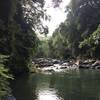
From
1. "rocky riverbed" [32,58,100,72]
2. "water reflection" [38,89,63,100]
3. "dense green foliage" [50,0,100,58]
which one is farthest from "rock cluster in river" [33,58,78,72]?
"water reflection" [38,89,63,100]

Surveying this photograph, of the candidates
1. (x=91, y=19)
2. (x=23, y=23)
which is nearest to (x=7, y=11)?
(x=23, y=23)

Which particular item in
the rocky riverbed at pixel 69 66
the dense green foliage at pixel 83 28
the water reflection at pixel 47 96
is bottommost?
the water reflection at pixel 47 96

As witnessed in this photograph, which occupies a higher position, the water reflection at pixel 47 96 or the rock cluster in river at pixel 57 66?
the rock cluster in river at pixel 57 66

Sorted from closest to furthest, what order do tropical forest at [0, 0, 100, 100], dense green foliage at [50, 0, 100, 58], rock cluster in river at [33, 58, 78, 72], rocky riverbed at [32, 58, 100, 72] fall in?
tropical forest at [0, 0, 100, 100], rocky riverbed at [32, 58, 100, 72], rock cluster in river at [33, 58, 78, 72], dense green foliage at [50, 0, 100, 58]

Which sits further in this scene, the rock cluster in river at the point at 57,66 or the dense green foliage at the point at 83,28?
the dense green foliage at the point at 83,28

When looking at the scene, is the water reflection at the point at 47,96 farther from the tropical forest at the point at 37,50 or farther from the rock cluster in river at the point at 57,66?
the rock cluster in river at the point at 57,66

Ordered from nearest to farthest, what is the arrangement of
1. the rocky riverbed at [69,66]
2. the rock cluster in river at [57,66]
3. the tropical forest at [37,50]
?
the tropical forest at [37,50] < the rocky riverbed at [69,66] < the rock cluster in river at [57,66]

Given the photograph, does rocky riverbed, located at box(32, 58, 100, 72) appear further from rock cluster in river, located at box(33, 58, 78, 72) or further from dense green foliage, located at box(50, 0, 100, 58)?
dense green foliage, located at box(50, 0, 100, 58)

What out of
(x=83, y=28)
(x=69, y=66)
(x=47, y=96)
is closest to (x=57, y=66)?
(x=69, y=66)

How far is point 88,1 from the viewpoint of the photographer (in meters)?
69.4

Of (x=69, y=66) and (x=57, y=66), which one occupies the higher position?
(x=57, y=66)

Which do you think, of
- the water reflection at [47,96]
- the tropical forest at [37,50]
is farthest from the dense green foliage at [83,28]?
the water reflection at [47,96]

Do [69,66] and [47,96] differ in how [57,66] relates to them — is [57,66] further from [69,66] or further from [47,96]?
[47,96]

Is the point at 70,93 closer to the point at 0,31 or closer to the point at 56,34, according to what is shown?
the point at 0,31
